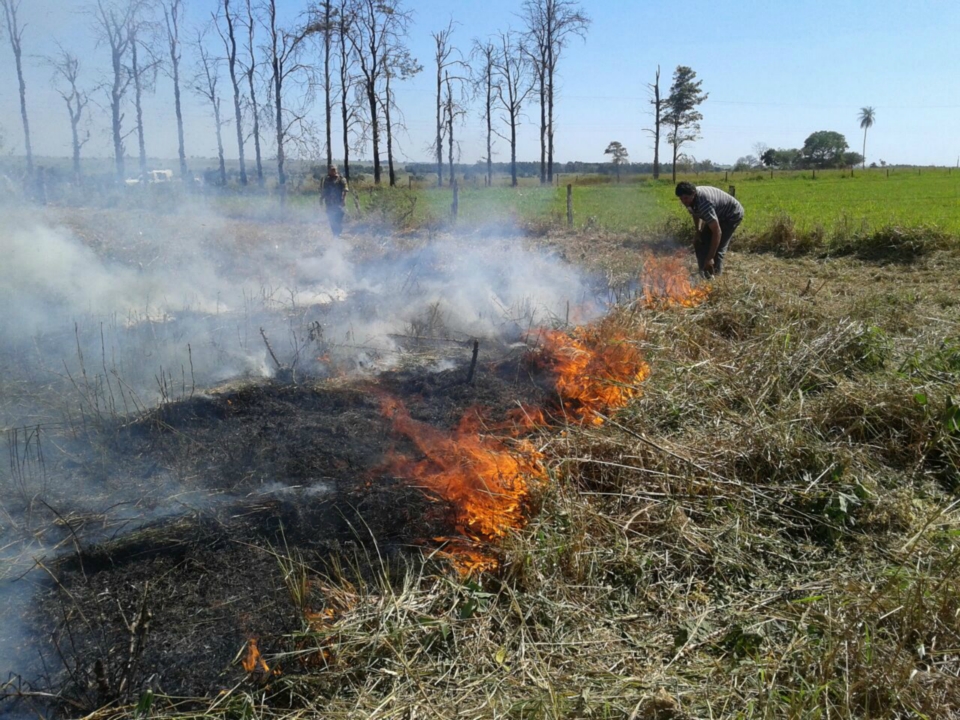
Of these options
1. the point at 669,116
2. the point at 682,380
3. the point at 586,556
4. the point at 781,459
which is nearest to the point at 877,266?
the point at 682,380

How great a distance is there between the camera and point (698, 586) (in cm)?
281

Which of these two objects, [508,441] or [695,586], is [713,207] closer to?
[508,441]

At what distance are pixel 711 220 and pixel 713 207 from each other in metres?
0.28

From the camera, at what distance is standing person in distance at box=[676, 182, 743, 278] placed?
786cm

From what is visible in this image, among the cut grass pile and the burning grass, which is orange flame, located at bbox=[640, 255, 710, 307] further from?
the burning grass

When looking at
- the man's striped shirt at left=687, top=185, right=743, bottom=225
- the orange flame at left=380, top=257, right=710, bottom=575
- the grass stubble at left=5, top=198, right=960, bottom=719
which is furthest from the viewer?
the man's striped shirt at left=687, top=185, right=743, bottom=225

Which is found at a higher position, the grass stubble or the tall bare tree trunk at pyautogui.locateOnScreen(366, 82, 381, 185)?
the tall bare tree trunk at pyautogui.locateOnScreen(366, 82, 381, 185)

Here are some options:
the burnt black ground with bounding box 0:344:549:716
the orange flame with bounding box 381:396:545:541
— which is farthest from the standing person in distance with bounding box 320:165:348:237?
the orange flame with bounding box 381:396:545:541

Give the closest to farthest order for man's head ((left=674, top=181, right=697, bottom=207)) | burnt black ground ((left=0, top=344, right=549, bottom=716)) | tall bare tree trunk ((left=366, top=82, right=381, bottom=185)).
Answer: burnt black ground ((left=0, top=344, right=549, bottom=716)), man's head ((left=674, top=181, right=697, bottom=207)), tall bare tree trunk ((left=366, top=82, right=381, bottom=185))

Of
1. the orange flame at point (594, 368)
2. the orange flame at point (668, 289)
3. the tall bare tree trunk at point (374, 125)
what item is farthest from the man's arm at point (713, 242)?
the tall bare tree trunk at point (374, 125)

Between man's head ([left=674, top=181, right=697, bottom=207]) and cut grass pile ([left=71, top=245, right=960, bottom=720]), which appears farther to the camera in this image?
man's head ([left=674, top=181, right=697, bottom=207])

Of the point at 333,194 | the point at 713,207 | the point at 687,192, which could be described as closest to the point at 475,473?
the point at 687,192

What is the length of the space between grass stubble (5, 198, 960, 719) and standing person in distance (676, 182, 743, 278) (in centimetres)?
375

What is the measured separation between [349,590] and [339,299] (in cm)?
583
